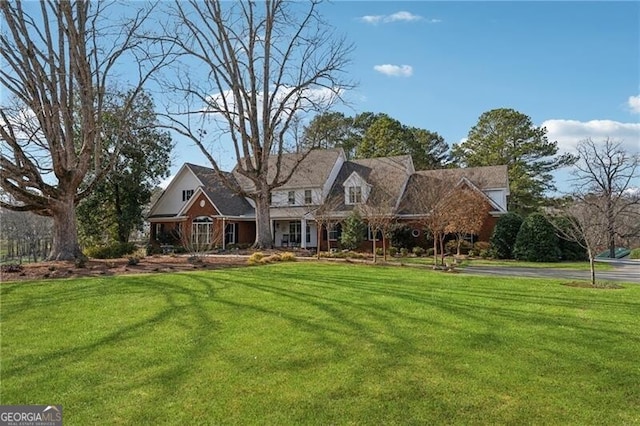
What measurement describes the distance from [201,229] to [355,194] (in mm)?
11968

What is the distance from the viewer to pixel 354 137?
5128cm

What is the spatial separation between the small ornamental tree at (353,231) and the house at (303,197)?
1.70 metres

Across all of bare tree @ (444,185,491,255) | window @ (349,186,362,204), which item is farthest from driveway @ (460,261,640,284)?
window @ (349,186,362,204)

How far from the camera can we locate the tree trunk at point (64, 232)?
17484 millimetres

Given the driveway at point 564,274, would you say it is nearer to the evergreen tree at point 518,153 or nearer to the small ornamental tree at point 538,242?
the small ornamental tree at point 538,242

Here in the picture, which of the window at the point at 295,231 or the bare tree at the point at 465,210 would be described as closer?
the bare tree at the point at 465,210

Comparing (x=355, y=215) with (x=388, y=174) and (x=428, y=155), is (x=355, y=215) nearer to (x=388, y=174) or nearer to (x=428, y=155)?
(x=388, y=174)

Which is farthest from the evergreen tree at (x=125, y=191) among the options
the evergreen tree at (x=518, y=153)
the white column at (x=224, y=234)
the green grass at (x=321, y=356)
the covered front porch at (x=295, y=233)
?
the evergreen tree at (x=518, y=153)

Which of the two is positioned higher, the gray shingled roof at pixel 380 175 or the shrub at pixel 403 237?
the gray shingled roof at pixel 380 175

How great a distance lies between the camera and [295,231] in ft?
113

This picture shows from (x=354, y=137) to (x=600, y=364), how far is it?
46831 millimetres

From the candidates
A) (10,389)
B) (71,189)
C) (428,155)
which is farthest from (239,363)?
(428,155)

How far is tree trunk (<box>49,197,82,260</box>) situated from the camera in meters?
17.5

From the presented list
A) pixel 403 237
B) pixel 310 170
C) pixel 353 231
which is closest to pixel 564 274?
pixel 353 231
